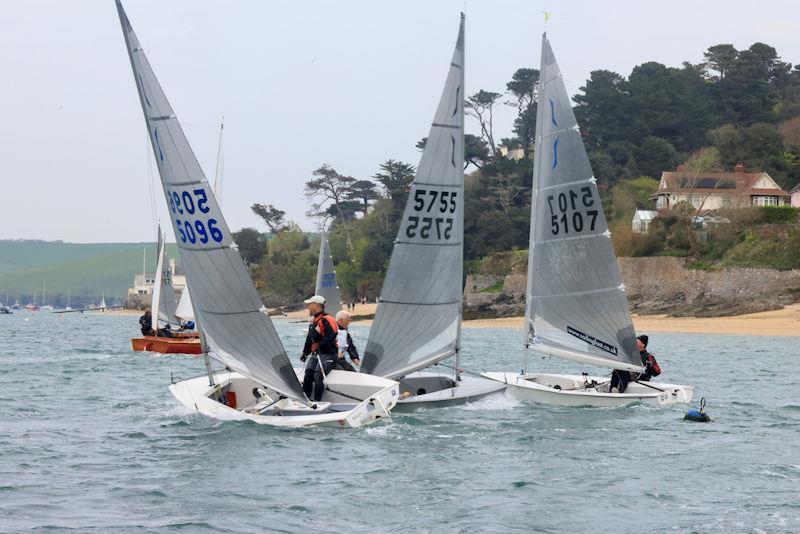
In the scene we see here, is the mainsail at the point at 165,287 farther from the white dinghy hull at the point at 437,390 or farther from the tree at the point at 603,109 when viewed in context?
the tree at the point at 603,109

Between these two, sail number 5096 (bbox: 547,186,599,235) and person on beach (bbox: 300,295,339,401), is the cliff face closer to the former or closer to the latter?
sail number 5096 (bbox: 547,186,599,235)

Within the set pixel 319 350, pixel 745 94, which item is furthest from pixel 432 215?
pixel 745 94

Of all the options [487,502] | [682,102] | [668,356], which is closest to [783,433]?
[487,502]

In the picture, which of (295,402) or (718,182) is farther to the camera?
(718,182)

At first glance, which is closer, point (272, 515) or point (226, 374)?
point (272, 515)

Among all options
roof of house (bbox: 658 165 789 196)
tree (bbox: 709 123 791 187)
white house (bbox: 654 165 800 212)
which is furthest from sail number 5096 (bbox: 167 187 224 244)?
tree (bbox: 709 123 791 187)

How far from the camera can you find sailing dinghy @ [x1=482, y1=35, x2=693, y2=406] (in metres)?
18.7

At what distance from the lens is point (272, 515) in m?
10.7

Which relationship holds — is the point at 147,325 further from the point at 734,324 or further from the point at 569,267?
the point at 734,324

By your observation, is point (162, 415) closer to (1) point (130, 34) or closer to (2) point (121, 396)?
(2) point (121, 396)

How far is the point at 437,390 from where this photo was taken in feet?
59.1

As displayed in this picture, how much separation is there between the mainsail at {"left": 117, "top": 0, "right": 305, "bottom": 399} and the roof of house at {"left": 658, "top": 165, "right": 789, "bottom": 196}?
5819 centimetres

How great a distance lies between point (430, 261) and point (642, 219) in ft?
178

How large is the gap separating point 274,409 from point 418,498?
3903 mm
